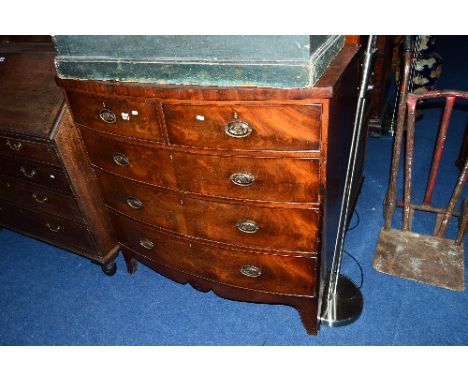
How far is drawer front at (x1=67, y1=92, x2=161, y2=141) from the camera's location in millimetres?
1398

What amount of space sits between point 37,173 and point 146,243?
0.79m

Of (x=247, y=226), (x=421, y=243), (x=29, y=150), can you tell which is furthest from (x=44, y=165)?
(x=421, y=243)

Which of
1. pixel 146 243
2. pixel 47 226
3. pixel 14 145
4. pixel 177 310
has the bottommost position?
pixel 177 310

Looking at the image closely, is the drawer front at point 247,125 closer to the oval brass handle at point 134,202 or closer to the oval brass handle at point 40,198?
the oval brass handle at point 134,202

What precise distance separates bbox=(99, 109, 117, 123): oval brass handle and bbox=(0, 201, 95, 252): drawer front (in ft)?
3.10

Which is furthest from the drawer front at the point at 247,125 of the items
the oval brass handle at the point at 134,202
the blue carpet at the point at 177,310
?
the blue carpet at the point at 177,310

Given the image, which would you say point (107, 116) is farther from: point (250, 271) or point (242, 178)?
point (250, 271)

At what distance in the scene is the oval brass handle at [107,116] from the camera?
1.50 metres

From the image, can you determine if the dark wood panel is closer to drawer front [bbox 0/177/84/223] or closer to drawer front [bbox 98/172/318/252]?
drawer front [bbox 0/177/84/223]

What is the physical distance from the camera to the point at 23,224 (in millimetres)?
2555

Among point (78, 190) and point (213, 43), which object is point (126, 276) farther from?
point (213, 43)

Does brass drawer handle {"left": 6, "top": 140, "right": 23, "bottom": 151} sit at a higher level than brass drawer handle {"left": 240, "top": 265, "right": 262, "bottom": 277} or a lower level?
higher

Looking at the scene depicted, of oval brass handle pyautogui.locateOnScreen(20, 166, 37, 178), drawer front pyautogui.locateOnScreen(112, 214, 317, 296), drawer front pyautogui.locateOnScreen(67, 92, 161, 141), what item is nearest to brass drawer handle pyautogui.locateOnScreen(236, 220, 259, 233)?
drawer front pyautogui.locateOnScreen(112, 214, 317, 296)

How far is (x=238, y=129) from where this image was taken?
50.3 inches
